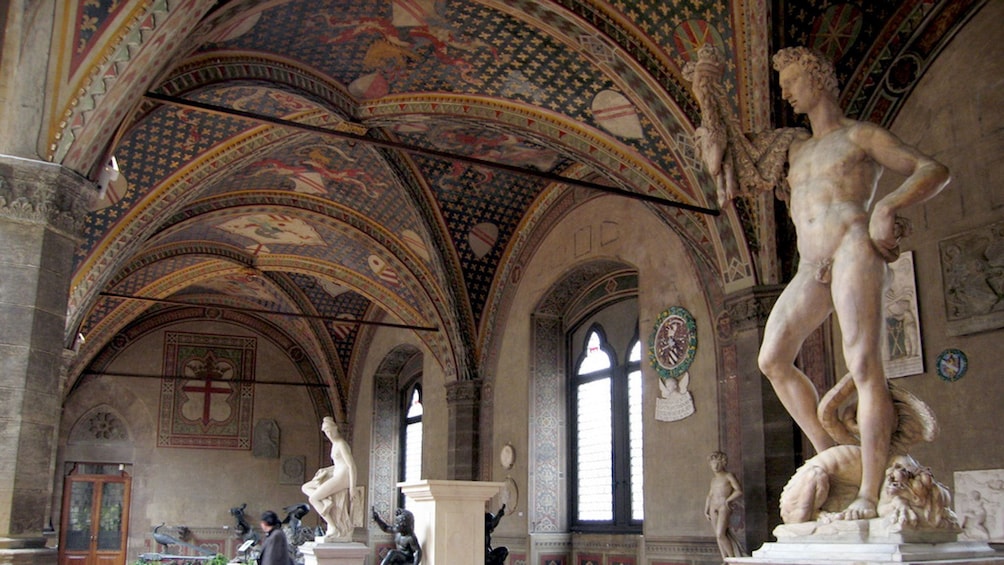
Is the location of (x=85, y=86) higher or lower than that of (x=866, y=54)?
lower

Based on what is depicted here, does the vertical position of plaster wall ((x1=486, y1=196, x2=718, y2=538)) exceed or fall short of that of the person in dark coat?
it exceeds it

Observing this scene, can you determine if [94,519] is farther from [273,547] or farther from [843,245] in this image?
[843,245]

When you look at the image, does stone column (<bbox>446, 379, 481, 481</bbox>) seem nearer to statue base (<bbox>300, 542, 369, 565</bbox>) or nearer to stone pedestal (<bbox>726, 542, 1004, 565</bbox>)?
statue base (<bbox>300, 542, 369, 565</bbox>)

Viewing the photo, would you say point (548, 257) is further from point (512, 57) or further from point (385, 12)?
point (385, 12)

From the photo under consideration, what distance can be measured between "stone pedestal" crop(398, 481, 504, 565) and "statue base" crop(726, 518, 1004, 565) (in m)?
4.15

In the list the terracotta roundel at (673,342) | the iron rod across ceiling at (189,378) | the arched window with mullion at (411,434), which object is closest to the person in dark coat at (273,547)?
the terracotta roundel at (673,342)

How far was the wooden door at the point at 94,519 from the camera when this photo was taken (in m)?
21.1

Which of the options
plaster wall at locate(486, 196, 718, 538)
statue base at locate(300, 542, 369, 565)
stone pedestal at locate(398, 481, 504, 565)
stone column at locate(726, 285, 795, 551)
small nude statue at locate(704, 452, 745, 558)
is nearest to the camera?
stone pedestal at locate(398, 481, 504, 565)

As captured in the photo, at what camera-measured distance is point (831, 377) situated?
936 centimetres

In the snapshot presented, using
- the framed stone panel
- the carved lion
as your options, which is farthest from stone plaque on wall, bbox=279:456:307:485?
the carved lion

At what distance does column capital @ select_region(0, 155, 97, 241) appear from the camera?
683cm

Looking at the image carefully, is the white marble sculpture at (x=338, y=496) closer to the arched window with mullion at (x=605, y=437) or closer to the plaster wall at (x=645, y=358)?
the plaster wall at (x=645, y=358)

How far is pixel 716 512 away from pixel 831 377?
176 cm

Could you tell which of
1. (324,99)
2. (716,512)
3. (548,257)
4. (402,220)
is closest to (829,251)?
(716,512)
